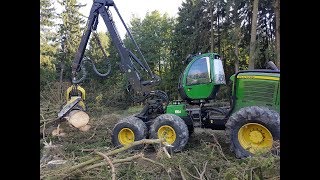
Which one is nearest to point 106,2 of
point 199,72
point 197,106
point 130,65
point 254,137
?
point 130,65

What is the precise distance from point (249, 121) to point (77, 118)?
12.7 feet

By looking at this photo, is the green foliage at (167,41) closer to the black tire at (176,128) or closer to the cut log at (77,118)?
the cut log at (77,118)

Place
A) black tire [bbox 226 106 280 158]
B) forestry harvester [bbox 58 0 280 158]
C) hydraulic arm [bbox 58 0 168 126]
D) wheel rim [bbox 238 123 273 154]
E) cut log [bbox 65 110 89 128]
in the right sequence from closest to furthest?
black tire [bbox 226 106 280 158] < wheel rim [bbox 238 123 273 154] < forestry harvester [bbox 58 0 280 158] < hydraulic arm [bbox 58 0 168 126] < cut log [bbox 65 110 89 128]

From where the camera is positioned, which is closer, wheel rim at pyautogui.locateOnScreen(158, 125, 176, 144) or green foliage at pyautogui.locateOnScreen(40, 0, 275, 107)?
wheel rim at pyautogui.locateOnScreen(158, 125, 176, 144)

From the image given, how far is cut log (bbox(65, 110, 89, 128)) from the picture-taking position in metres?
7.23

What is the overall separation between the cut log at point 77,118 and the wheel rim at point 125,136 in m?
1.28

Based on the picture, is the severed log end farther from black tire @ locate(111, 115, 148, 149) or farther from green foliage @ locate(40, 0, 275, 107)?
green foliage @ locate(40, 0, 275, 107)

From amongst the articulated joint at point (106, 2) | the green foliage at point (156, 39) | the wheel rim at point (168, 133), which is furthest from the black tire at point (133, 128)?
the green foliage at point (156, 39)

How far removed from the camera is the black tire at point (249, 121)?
15.9 feet

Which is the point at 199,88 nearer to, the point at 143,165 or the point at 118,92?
the point at 143,165

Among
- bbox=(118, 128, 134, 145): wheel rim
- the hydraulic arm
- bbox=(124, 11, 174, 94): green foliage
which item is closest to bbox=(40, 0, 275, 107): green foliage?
bbox=(124, 11, 174, 94): green foliage

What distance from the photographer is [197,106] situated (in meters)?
6.53
